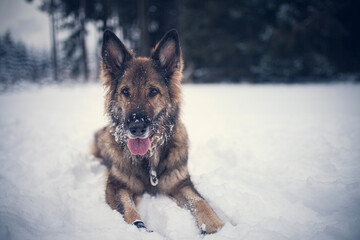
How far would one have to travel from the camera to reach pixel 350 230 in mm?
1823

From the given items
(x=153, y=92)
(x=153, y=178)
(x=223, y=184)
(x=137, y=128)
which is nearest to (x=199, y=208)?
(x=223, y=184)

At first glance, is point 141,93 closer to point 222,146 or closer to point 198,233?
point 198,233

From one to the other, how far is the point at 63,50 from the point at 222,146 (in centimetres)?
2319

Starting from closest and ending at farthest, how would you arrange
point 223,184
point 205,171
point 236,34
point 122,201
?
point 122,201
point 223,184
point 205,171
point 236,34

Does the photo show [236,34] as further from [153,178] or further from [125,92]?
[153,178]

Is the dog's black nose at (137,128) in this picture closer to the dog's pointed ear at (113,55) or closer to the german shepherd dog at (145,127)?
the german shepherd dog at (145,127)

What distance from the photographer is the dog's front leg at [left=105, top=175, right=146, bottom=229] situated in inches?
84.6

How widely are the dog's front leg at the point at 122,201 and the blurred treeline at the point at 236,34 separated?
13730mm

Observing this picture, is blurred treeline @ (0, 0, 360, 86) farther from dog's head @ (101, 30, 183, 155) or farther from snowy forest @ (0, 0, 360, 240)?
dog's head @ (101, 30, 183, 155)

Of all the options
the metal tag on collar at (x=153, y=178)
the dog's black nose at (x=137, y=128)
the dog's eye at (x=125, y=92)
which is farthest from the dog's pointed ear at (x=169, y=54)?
the metal tag on collar at (x=153, y=178)

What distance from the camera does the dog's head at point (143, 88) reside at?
257 cm

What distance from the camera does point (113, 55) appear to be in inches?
116

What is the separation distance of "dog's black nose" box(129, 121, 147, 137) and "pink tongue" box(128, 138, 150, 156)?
21 centimetres

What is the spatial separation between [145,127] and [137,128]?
98 millimetres
